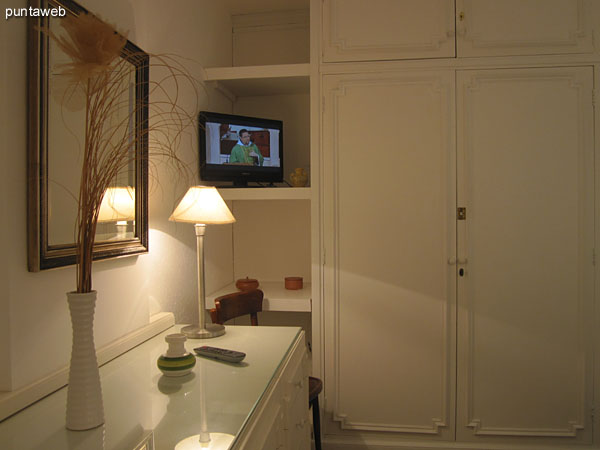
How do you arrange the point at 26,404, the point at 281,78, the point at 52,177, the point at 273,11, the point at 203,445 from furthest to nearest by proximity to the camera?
the point at 273,11 → the point at 281,78 → the point at 52,177 → the point at 26,404 → the point at 203,445

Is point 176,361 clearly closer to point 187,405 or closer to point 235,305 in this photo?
point 187,405

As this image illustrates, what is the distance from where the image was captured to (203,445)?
891mm

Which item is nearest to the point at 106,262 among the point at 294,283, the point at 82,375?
the point at 82,375

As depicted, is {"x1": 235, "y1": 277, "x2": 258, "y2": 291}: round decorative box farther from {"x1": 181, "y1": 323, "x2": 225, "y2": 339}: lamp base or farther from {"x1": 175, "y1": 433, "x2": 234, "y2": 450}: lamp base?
{"x1": 175, "y1": 433, "x2": 234, "y2": 450}: lamp base

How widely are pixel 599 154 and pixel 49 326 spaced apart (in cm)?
243

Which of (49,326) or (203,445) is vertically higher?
(49,326)

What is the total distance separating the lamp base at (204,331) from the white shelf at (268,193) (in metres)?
0.87

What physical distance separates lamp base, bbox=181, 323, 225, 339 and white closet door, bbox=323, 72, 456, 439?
2.57 feet

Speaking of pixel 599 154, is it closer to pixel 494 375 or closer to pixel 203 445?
pixel 494 375

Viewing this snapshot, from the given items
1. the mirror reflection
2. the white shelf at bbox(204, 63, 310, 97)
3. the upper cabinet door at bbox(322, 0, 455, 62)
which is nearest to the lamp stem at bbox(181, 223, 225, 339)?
the mirror reflection

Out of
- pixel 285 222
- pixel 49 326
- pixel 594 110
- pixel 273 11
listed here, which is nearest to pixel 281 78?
pixel 273 11

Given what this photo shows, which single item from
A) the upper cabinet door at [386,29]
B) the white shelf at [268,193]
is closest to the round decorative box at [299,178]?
the white shelf at [268,193]

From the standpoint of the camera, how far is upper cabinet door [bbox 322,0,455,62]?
7.55ft

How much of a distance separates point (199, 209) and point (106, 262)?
362 millimetres
